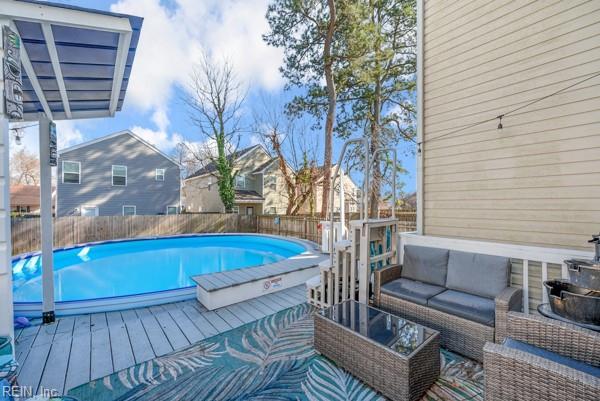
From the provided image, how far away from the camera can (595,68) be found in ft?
8.76

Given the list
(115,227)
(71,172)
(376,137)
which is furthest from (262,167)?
(71,172)

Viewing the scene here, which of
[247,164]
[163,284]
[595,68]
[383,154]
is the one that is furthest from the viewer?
[247,164]

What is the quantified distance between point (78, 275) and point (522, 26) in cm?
987

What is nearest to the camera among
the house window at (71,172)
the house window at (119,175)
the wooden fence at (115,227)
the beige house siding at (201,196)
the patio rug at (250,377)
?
the patio rug at (250,377)

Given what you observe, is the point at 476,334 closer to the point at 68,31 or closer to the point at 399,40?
the point at 68,31

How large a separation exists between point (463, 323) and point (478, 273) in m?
0.68

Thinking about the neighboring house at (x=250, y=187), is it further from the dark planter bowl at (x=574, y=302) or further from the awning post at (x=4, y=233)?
the dark planter bowl at (x=574, y=302)

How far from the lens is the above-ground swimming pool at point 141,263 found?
586 cm

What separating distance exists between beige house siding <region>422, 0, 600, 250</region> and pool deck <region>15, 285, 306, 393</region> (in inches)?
113

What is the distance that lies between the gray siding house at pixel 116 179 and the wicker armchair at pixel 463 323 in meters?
14.8

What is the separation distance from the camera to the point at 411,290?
3135mm

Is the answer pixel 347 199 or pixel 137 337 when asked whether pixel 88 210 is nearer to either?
pixel 137 337

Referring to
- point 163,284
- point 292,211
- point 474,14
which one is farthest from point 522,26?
point 292,211

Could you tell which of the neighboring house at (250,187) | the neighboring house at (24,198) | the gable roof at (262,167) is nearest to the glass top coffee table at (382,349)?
the neighboring house at (250,187)
